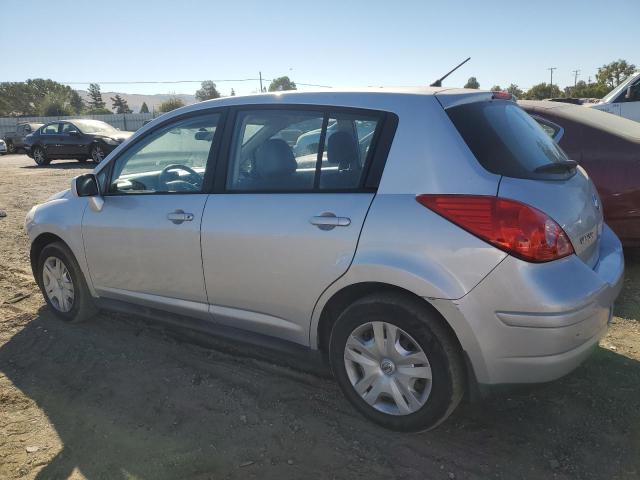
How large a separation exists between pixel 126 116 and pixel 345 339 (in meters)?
43.1

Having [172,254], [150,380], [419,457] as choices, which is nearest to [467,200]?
[419,457]

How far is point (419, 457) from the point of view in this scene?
2549 mm

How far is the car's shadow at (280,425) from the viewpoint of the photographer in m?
2.50

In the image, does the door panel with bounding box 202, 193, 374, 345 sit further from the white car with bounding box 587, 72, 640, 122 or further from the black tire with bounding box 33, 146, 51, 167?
the black tire with bounding box 33, 146, 51, 167

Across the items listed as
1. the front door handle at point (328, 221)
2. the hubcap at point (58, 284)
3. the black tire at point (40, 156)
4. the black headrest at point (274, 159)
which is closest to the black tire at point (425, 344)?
the front door handle at point (328, 221)

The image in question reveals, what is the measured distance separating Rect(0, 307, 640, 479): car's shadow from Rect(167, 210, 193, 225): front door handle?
3.29 feet

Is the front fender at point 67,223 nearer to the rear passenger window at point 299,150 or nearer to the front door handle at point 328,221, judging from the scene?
the rear passenger window at point 299,150

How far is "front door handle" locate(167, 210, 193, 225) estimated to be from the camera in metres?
3.23

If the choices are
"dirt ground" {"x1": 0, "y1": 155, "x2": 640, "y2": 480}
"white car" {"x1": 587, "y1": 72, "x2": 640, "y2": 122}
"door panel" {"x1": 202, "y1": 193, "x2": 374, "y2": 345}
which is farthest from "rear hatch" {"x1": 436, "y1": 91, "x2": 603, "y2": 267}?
"white car" {"x1": 587, "y1": 72, "x2": 640, "y2": 122}

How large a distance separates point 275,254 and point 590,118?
357cm

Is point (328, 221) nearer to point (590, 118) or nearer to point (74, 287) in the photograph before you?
point (74, 287)

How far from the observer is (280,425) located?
112 inches

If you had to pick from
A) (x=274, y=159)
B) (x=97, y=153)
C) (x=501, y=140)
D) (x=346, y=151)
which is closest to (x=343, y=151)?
(x=346, y=151)

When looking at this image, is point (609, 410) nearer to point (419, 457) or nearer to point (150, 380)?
point (419, 457)
